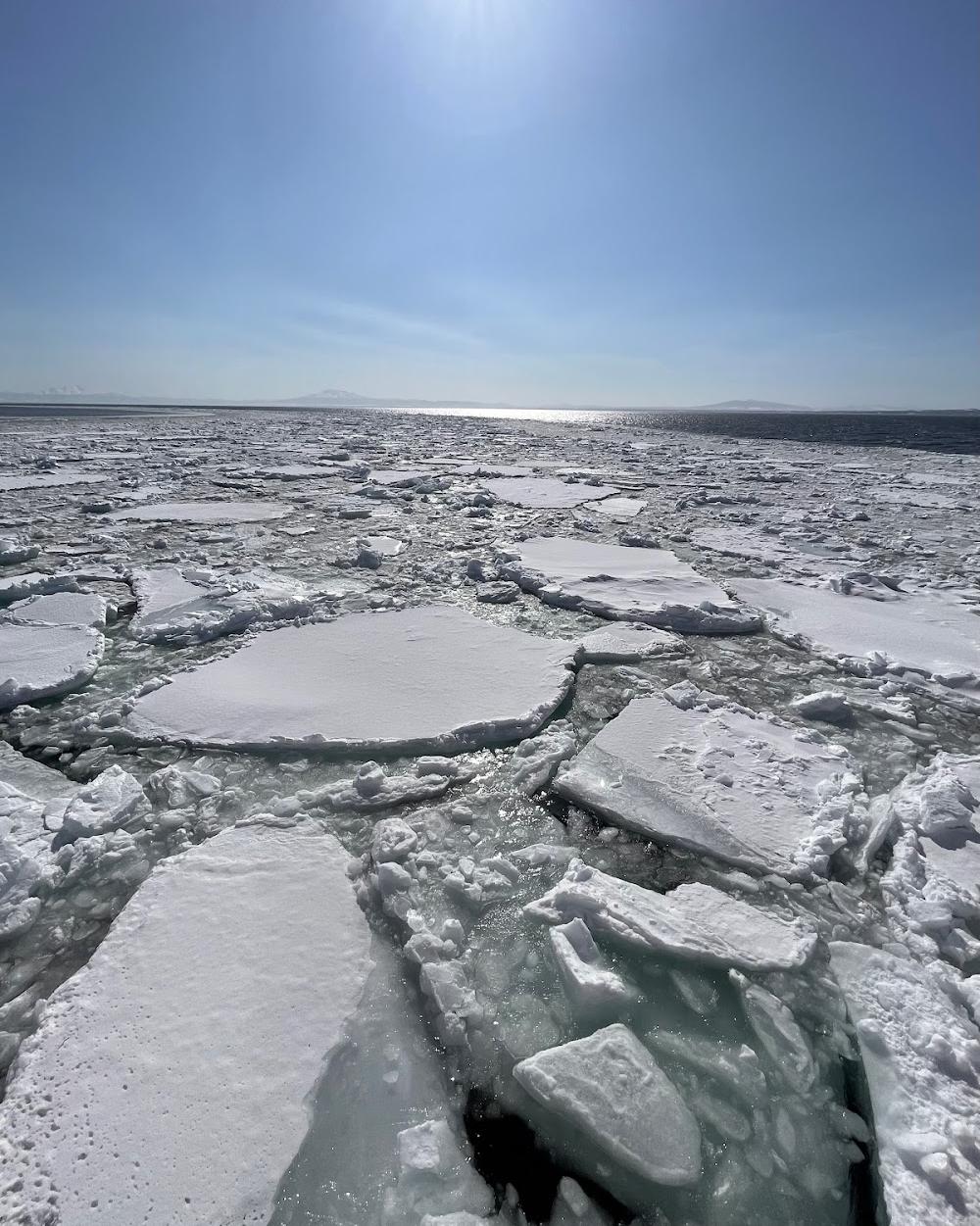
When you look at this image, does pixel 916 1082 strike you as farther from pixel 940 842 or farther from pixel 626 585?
pixel 626 585

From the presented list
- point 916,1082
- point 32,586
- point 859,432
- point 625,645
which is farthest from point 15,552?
point 859,432

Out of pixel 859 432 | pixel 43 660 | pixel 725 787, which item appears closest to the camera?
pixel 725 787

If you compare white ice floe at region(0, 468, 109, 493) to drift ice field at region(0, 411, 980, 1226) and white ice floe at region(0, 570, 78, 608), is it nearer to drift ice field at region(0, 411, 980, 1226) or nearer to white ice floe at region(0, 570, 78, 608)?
white ice floe at region(0, 570, 78, 608)

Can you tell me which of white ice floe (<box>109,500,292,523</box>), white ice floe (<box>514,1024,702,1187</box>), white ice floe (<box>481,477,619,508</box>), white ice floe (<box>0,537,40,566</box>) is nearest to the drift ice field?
white ice floe (<box>514,1024,702,1187</box>)

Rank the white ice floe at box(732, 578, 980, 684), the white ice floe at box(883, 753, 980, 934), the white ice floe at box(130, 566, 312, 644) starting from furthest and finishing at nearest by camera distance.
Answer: the white ice floe at box(130, 566, 312, 644) → the white ice floe at box(732, 578, 980, 684) → the white ice floe at box(883, 753, 980, 934)

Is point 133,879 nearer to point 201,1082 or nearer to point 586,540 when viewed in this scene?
point 201,1082

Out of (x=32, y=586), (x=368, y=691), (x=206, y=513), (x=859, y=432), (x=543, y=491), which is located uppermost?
(x=859, y=432)

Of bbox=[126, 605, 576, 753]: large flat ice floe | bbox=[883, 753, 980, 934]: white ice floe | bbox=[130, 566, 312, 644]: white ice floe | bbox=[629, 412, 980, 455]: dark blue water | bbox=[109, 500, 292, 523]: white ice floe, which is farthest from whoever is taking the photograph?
bbox=[629, 412, 980, 455]: dark blue water
